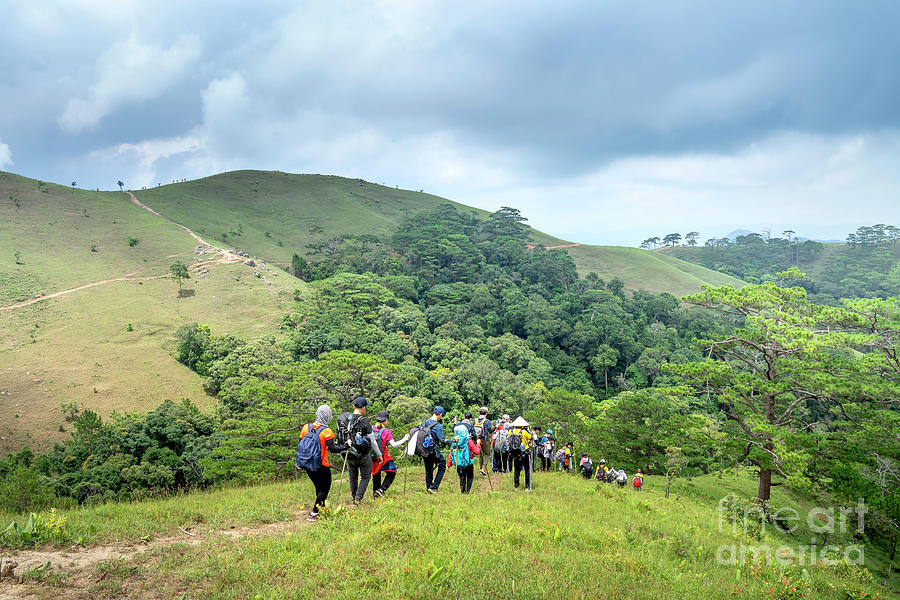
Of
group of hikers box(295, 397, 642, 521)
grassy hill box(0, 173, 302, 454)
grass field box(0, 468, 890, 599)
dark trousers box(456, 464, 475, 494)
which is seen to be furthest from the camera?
grassy hill box(0, 173, 302, 454)

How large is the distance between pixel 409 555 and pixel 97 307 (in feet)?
194

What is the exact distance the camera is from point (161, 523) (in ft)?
21.8

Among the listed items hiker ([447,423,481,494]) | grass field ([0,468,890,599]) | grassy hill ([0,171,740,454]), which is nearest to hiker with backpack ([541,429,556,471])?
grass field ([0,468,890,599])

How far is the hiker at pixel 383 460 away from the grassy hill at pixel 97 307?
3370 cm

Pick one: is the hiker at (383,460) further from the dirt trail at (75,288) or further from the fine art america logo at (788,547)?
the dirt trail at (75,288)

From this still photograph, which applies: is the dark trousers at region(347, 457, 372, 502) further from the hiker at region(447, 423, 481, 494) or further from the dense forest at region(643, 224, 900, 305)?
the dense forest at region(643, 224, 900, 305)

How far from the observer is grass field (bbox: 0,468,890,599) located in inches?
179

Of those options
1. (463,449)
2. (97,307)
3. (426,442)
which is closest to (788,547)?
(463,449)

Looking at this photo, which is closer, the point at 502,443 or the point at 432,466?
Result: the point at 432,466

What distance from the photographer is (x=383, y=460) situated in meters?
8.12

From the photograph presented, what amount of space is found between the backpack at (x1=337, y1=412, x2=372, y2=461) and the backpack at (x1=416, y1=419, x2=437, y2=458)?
1.26m

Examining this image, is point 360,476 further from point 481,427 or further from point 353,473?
point 481,427

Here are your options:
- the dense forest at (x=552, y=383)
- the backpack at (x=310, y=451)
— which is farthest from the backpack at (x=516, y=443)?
the dense forest at (x=552, y=383)

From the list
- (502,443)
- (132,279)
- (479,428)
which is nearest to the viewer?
(479,428)
